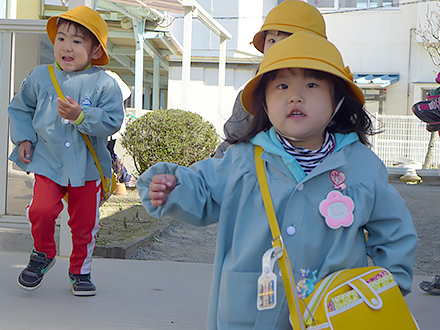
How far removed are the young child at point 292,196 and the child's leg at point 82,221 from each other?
165 cm

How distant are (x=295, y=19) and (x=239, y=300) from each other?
1872mm

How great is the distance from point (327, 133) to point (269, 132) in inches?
8.7

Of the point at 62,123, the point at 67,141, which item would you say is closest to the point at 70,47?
the point at 62,123

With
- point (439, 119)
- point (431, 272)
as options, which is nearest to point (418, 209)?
point (431, 272)

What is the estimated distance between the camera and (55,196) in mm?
3588

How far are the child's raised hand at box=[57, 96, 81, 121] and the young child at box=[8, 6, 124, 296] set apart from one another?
184 mm

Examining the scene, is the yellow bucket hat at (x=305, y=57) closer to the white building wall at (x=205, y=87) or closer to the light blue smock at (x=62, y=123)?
the light blue smock at (x=62, y=123)

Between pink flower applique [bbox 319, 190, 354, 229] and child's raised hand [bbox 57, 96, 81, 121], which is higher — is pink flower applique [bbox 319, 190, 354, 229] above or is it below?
below

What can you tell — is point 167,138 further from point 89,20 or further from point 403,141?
point 403,141

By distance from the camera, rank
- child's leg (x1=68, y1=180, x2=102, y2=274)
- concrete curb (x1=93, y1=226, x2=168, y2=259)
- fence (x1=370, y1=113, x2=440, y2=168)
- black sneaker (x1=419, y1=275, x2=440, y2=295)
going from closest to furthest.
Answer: child's leg (x1=68, y1=180, x2=102, y2=274), black sneaker (x1=419, y1=275, x2=440, y2=295), concrete curb (x1=93, y1=226, x2=168, y2=259), fence (x1=370, y1=113, x2=440, y2=168)

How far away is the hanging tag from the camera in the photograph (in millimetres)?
1871

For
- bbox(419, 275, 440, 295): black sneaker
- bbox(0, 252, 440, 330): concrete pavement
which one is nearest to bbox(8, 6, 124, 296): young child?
bbox(0, 252, 440, 330): concrete pavement

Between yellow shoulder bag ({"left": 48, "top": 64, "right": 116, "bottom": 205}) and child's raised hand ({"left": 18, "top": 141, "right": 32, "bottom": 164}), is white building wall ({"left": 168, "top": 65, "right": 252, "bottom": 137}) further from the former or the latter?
child's raised hand ({"left": 18, "top": 141, "right": 32, "bottom": 164})

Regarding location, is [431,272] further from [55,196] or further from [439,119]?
[55,196]
